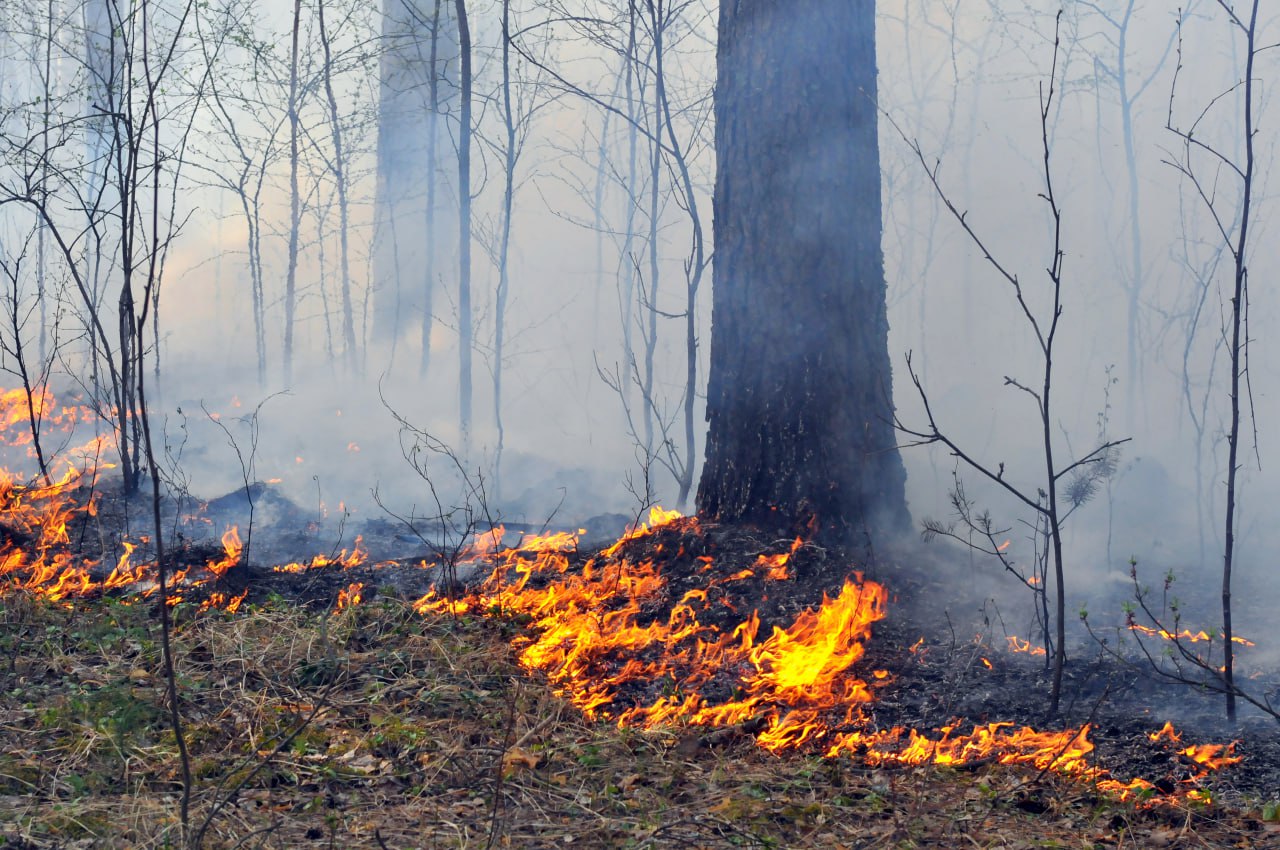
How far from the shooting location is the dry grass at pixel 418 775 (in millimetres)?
2938

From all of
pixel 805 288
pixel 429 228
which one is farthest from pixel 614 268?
pixel 805 288

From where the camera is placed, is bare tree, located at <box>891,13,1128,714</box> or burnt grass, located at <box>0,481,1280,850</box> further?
bare tree, located at <box>891,13,1128,714</box>

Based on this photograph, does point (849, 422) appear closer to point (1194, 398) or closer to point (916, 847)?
point (916, 847)

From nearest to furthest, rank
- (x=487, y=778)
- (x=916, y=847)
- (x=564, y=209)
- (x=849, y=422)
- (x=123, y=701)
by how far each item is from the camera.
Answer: (x=916, y=847), (x=487, y=778), (x=123, y=701), (x=849, y=422), (x=564, y=209)

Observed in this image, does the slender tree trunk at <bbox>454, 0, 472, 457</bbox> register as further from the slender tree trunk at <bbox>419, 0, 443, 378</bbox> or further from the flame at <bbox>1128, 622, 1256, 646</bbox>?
the flame at <bbox>1128, 622, 1256, 646</bbox>

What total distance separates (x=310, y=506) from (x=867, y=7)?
24.6 feet

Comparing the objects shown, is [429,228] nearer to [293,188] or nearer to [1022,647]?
[293,188]

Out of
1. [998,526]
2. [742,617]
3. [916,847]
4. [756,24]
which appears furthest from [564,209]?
[916,847]

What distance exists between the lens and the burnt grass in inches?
118

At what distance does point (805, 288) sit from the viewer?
18.6 feet

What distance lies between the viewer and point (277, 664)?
174 inches

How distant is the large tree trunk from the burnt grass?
0.43m

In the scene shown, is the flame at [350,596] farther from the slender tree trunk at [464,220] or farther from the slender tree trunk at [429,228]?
the slender tree trunk at [429,228]

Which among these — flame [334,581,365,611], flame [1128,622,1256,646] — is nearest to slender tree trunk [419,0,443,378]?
flame [334,581,365,611]
